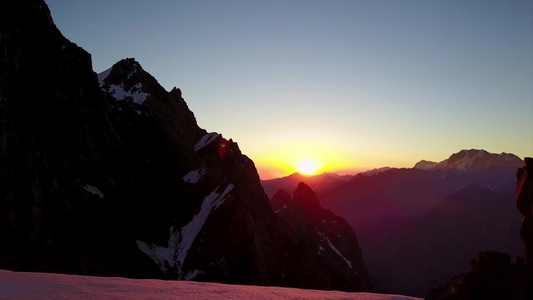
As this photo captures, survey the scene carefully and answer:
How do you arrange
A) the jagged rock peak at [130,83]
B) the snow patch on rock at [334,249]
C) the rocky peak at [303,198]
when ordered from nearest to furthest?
the jagged rock peak at [130,83] < the snow patch on rock at [334,249] < the rocky peak at [303,198]

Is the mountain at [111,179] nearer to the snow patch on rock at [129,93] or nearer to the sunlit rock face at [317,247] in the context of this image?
the snow patch on rock at [129,93]

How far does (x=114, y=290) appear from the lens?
7270 millimetres

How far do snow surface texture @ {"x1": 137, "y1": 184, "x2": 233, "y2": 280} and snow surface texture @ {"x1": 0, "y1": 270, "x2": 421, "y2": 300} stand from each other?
5607 centimetres

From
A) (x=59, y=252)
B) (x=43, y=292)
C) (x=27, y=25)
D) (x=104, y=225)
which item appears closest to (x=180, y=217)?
(x=104, y=225)

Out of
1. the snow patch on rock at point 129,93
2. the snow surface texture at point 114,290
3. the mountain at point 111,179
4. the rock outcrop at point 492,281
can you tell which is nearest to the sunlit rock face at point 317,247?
the mountain at point 111,179

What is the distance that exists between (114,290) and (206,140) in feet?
278

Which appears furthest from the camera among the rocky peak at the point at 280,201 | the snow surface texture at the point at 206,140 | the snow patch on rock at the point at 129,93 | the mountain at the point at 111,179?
the rocky peak at the point at 280,201

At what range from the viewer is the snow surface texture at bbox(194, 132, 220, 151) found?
88475 millimetres

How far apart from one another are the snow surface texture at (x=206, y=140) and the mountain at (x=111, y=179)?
293 millimetres

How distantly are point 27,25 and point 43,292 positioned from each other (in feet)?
197

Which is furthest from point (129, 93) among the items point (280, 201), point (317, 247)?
point (280, 201)

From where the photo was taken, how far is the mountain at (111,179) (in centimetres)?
4644

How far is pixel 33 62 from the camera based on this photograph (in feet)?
178

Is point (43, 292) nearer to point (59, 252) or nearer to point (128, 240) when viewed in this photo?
point (59, 252)
